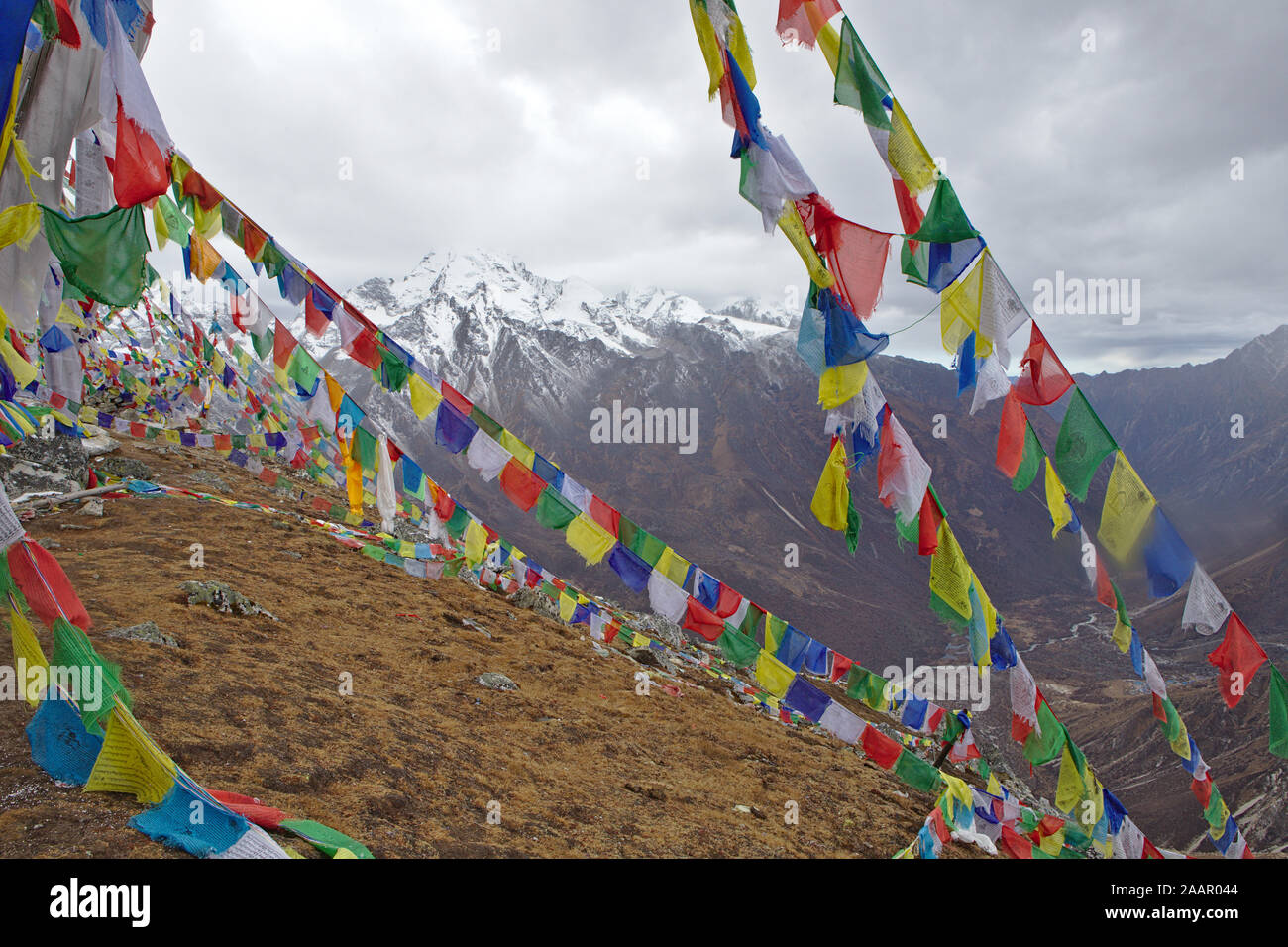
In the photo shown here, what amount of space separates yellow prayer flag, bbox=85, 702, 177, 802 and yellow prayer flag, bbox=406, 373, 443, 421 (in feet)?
13.8

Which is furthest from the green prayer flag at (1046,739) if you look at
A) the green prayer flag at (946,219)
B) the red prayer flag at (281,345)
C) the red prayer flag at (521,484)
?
the red prayer flag at (281,345)

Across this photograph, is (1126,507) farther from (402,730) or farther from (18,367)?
(18,367)

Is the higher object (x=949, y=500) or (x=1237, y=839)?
(x=949, y=500)

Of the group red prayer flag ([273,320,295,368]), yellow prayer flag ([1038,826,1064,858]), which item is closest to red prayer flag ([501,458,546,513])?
red prayer flag ([273,320,295,368])

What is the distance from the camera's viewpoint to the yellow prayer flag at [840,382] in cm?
503

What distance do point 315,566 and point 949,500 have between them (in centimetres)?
17572

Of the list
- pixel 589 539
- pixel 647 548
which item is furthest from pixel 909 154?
pixel 647 548

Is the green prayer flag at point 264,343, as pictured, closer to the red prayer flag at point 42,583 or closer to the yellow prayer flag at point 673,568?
the yellow prayer flag at point 673,568

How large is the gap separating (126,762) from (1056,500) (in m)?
6.71

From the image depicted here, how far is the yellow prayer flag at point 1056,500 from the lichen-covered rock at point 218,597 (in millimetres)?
8092

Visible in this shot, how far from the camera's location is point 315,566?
10.6m
